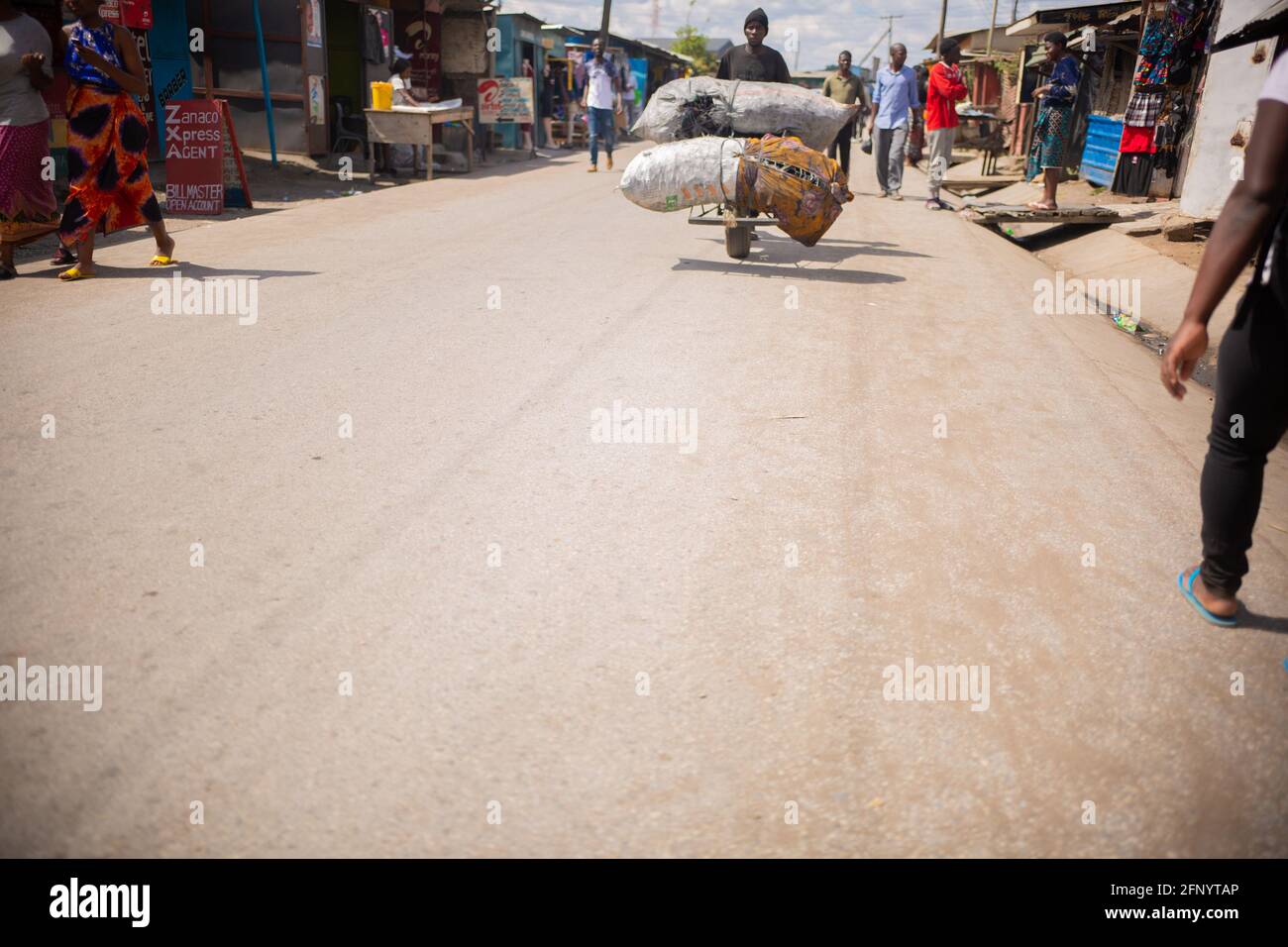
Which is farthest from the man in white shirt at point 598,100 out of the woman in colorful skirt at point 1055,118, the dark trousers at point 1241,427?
the dark trousers at point 1241,427

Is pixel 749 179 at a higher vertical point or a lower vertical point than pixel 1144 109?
lower

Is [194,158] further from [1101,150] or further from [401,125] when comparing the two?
[1101,150]

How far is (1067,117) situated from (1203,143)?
1538 mm

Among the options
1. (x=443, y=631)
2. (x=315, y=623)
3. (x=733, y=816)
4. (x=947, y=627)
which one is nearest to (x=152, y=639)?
(x=315, y=623)

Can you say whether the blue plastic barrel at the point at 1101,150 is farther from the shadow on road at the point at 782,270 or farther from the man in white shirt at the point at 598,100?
the shadow on road at the point at 782,270

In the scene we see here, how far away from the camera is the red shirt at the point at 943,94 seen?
12516 mm

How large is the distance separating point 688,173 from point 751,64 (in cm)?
213

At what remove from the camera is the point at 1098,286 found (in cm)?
908

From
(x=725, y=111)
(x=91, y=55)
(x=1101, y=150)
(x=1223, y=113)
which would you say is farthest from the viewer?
(x=1101, y=150)

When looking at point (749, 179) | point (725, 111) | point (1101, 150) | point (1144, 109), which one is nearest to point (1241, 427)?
point (749, 179)

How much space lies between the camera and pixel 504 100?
69.1 ft

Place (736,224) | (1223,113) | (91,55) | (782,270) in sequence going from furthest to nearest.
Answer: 1. (1223,113)
2. (782,270)
3. (736,224)
4. (91,55)

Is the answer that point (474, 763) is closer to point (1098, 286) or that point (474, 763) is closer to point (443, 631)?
point (443, 631)

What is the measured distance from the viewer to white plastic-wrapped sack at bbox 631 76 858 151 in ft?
27.1
